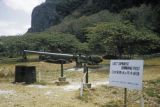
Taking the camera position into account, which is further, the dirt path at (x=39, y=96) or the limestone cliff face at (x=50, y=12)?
the limestone cliff face at (x=50, y=12)

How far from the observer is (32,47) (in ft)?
174

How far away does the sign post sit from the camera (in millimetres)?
12039

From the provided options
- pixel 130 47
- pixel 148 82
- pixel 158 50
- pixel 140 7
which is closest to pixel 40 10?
pixel 140 7

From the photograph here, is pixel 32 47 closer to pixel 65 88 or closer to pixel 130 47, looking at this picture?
pixel 130 47

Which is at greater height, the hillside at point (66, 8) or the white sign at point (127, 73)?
the hillside at point (66, 8)

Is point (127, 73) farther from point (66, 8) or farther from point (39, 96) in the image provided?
point (66, 8)

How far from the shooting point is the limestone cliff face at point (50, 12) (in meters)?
90.5

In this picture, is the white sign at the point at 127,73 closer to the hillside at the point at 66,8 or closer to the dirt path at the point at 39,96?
the dirt path at the point at 39,96

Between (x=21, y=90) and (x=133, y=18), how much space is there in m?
40.2

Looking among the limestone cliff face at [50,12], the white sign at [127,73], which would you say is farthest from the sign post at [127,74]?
the limestone cliff face at [50,12]

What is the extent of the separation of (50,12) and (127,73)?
3415 inches

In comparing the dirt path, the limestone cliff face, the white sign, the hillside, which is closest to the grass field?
the dirt path

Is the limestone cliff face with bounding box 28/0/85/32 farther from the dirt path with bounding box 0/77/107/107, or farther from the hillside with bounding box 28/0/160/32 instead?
the dirt path with bounding box 0/77/107/107

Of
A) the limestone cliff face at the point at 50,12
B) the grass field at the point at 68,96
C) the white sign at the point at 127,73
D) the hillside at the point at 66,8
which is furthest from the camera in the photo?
the limestone cliff face at the point at 50,12
